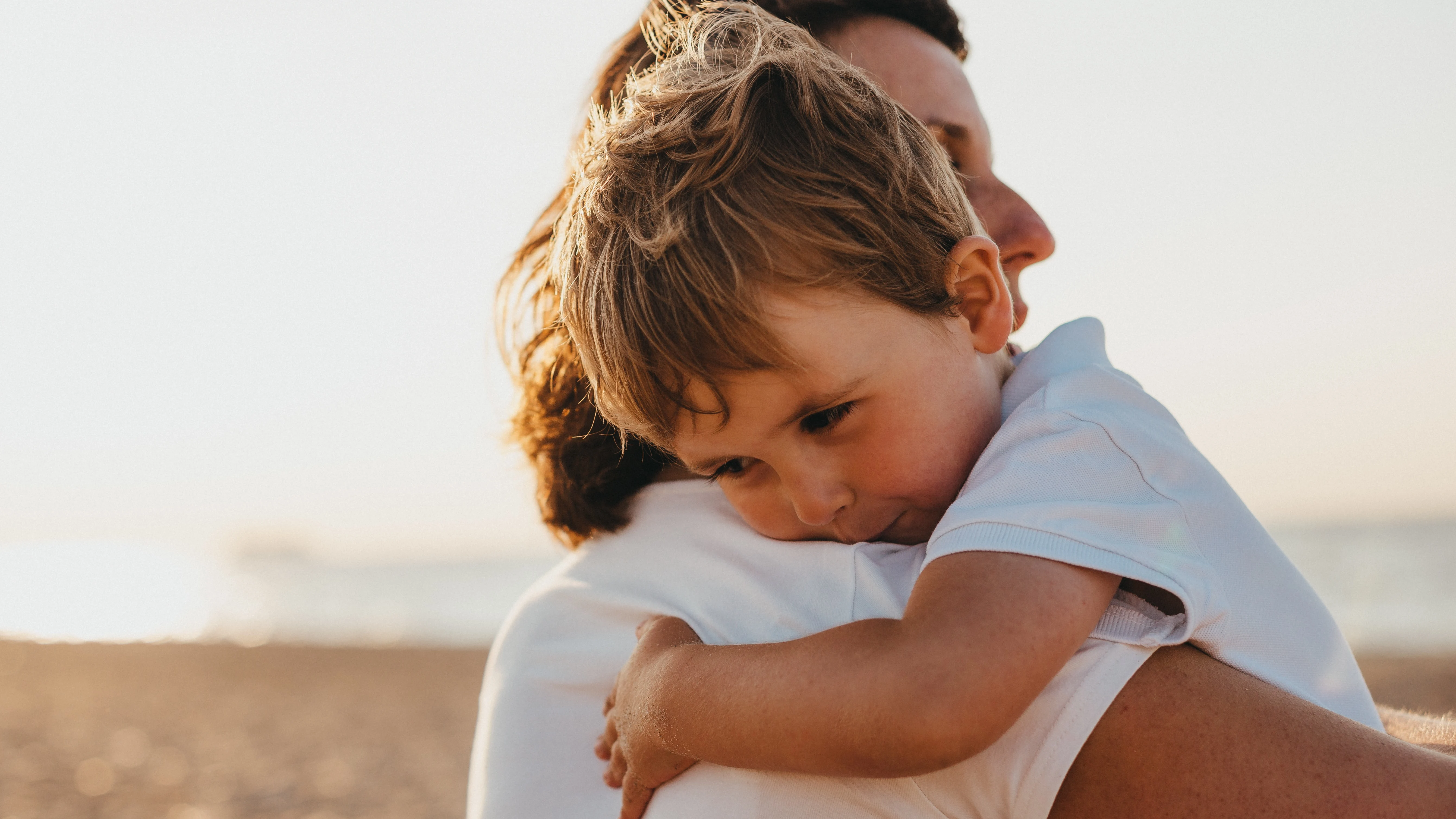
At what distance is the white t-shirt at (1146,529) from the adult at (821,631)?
0.26ft

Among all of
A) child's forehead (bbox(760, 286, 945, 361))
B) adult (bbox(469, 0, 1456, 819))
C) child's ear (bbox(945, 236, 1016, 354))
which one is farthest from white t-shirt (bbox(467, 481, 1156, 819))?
child's ear (bbox(945, 236, 1016, 354))

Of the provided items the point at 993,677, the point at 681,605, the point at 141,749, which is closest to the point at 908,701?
the point at 993,677

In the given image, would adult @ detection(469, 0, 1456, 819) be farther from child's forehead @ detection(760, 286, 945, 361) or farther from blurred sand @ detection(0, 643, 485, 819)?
blurred sand @ detection(0, 643, 485, 819)

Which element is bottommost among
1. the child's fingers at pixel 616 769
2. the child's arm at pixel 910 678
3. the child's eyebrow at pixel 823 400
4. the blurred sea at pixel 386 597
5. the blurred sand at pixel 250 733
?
the blurred sea at pixel 386 597

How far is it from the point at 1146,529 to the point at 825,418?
47 centimetres

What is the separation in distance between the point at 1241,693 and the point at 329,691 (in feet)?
48.7

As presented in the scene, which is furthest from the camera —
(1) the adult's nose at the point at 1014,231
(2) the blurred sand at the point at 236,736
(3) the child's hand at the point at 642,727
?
(2) the blurred sand at the point at 236,736

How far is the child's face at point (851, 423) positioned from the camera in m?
1.40

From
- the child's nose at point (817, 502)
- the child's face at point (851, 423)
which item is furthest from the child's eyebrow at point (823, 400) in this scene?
the child's nose at point (817, 502)

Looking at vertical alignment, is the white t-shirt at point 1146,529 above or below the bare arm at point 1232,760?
above

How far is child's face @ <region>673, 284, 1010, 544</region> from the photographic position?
1.40 metres

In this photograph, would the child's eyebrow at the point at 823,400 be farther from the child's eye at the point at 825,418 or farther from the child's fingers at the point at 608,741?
the child's fingers at the point at 608,741

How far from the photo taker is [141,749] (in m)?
9.99

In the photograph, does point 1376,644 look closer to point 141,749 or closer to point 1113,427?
point 141,749
